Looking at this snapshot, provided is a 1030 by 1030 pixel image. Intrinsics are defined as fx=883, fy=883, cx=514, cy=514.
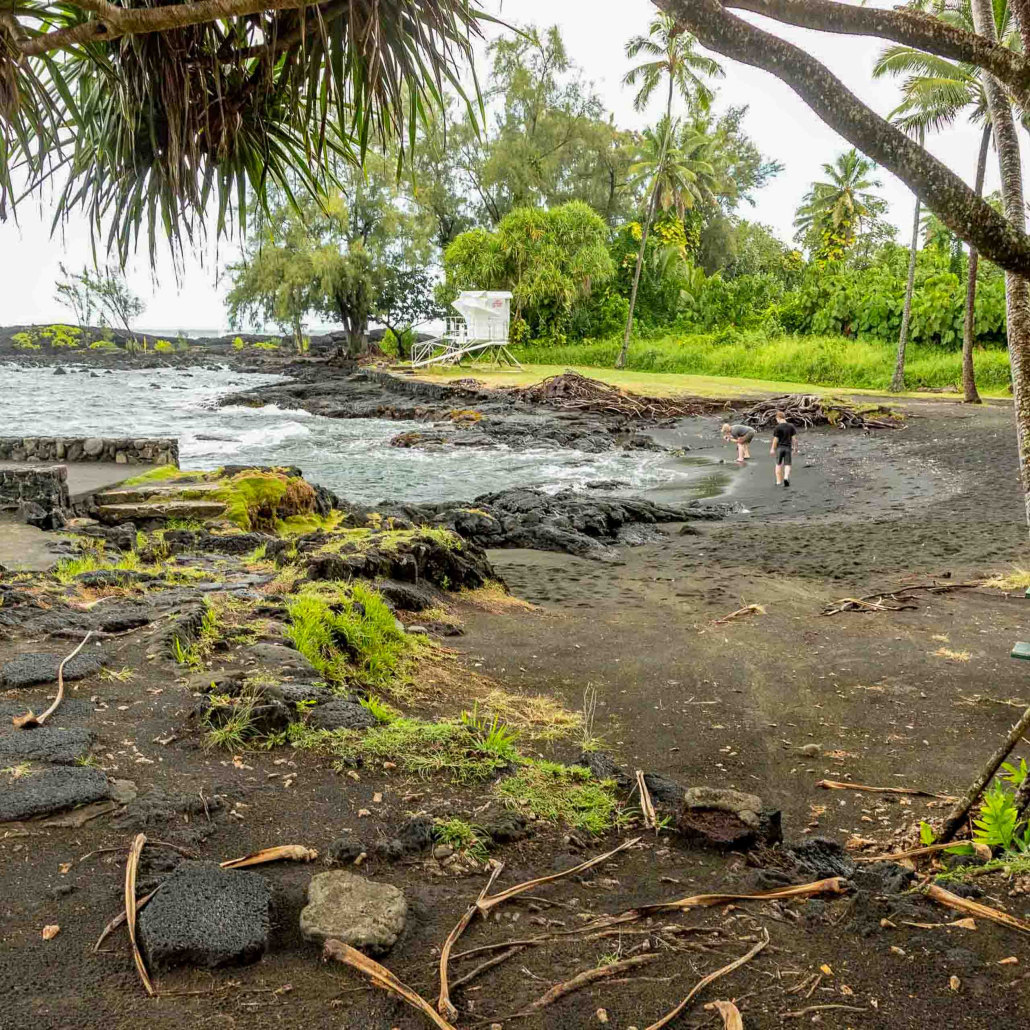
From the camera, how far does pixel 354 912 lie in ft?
7.49

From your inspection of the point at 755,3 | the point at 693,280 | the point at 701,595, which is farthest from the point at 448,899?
the point at 693,280

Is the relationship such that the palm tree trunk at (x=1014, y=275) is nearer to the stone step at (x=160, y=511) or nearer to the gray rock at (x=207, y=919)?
the gray rock at (x=207, y=919)

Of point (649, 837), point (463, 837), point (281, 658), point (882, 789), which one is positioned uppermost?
point (281, 658)

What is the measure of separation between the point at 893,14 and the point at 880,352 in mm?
29833

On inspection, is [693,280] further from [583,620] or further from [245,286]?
[583,620]

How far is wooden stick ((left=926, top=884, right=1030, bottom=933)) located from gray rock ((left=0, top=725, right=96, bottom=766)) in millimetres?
2715

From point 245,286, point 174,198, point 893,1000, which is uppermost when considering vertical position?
point 245,286

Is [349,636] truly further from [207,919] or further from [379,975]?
[379,975]

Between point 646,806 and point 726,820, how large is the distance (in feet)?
1.06

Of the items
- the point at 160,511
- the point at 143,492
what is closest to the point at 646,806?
the point at 160,511

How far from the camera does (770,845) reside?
2.99 meters

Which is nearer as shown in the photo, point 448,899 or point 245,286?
point 448,899

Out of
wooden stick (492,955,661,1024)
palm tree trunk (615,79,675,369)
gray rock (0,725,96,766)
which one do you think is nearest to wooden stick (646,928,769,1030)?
wooden stick (492,955,661,1024)

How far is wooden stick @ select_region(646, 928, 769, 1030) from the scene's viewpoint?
193 cm
